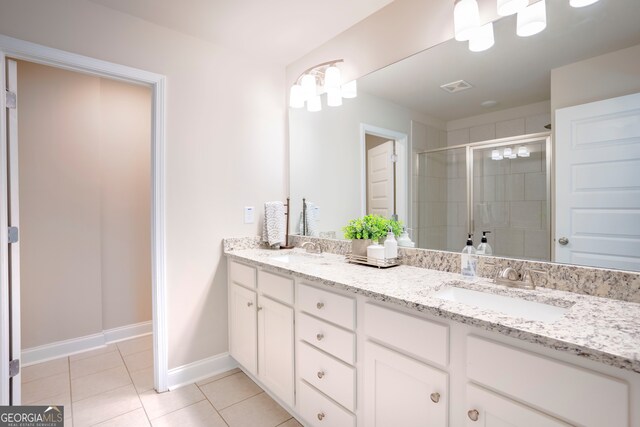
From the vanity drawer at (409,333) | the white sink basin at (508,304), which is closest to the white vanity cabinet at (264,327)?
the vanity drawer at (409,333)

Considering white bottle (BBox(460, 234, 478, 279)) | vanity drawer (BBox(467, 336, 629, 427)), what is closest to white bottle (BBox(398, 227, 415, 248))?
white bottle (BBox(460, 234, 478, 279))

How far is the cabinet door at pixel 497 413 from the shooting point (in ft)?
2.61

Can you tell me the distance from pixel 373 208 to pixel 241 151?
111cm

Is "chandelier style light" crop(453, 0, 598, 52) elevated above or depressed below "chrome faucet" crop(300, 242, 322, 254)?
above

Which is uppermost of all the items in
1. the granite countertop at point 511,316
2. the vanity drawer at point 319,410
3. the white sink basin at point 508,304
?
the granite countertop at point 511,316

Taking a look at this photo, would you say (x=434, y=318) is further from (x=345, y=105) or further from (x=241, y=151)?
(x=241, y=151)

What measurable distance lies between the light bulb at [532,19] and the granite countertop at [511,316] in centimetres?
106

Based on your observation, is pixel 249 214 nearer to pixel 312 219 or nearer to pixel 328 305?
pixel 312 219

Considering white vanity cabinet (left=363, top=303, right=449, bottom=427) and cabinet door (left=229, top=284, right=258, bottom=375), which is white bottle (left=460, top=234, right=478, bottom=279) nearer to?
white vanity cabinet (left=363, top=303, right=449, bottom=427)

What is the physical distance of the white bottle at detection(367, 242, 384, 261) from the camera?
168cm

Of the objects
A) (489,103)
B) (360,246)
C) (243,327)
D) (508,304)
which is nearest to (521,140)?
(489,103)

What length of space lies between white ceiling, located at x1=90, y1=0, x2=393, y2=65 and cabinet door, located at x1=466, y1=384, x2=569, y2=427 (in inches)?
77.3

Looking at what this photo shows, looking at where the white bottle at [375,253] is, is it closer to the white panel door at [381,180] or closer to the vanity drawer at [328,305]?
the white panel door at [381,180]

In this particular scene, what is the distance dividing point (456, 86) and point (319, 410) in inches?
67.4
